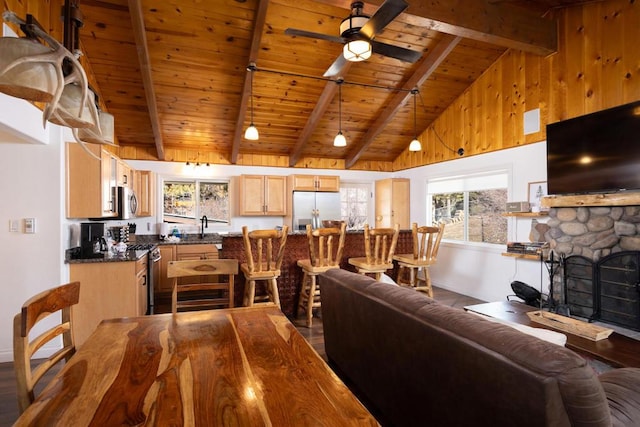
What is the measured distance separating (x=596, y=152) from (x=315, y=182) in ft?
13.9

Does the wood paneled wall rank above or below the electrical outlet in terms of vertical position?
above

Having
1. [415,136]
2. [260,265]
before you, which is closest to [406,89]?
[415,136]

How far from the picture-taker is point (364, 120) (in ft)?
19.0

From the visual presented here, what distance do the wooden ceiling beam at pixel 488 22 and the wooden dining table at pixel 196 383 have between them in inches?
124

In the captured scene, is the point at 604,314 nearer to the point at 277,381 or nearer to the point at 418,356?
the point at 418,356

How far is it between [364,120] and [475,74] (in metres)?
1.83

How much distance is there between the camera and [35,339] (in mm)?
1201

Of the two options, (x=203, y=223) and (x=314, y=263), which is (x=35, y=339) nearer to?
(x=314, y=263)

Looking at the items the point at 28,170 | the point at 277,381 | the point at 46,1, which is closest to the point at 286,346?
the point at 277,381

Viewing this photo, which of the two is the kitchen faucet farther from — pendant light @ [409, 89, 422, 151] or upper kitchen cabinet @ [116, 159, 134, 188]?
pendant light @ [409, 89, 422, 151]

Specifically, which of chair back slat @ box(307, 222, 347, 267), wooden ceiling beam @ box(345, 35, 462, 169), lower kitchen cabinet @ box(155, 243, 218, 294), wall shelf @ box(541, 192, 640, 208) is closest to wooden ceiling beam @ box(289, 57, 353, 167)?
wooden ceiling beam @ box(345, 35, 462, 169)

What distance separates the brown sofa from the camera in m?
0.92

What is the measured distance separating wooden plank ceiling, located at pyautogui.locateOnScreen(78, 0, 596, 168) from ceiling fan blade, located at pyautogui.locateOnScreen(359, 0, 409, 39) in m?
0.84

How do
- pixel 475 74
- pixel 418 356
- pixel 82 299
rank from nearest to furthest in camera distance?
pixel 418 356, pixel 82 299, pixel 475 74
